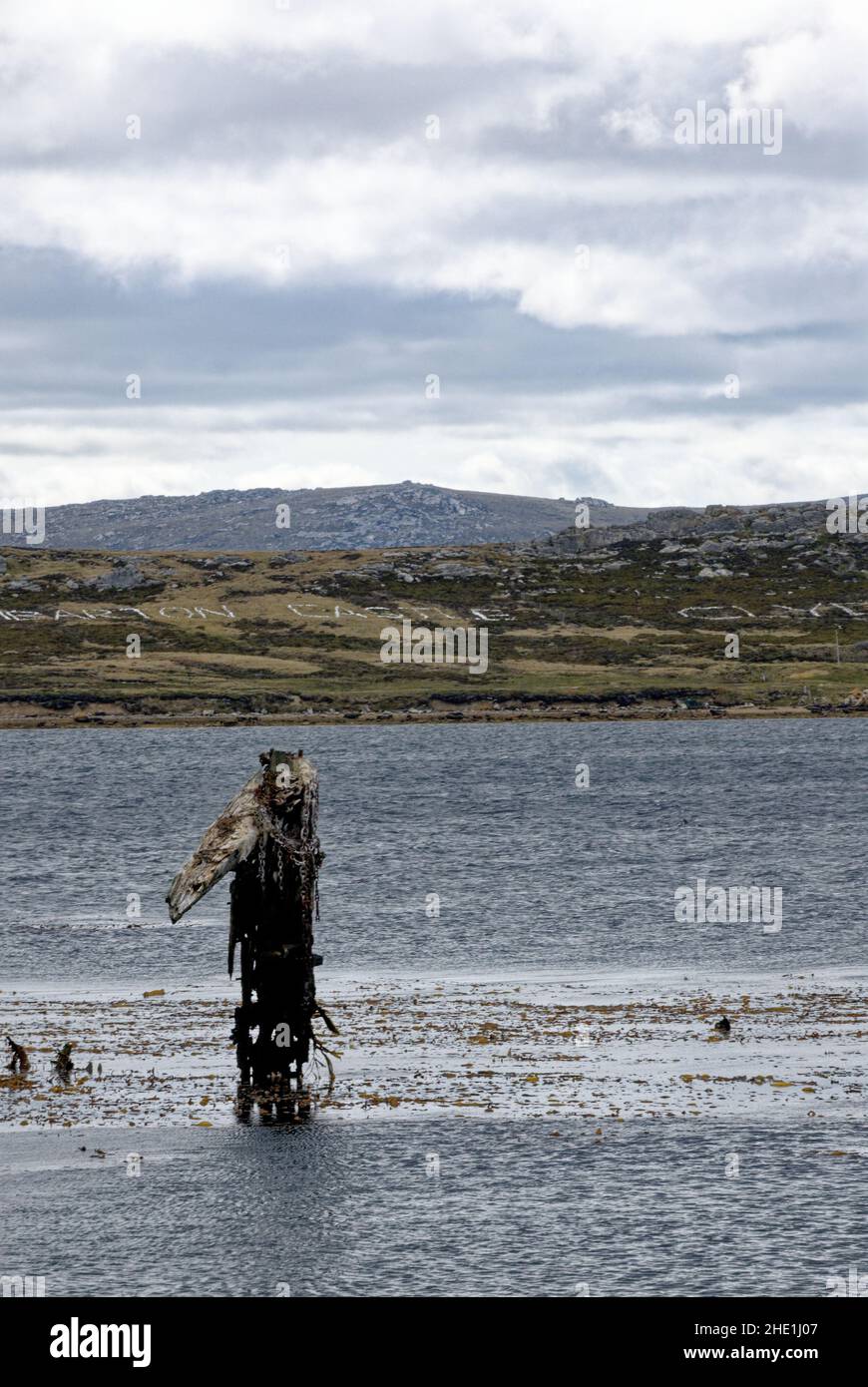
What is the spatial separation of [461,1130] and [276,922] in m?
6.18

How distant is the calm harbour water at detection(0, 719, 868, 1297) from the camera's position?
26625mm

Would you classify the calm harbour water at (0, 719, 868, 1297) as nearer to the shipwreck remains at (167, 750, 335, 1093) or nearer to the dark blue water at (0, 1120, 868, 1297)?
the dark blue water at (0, 1120, 868, 1297)

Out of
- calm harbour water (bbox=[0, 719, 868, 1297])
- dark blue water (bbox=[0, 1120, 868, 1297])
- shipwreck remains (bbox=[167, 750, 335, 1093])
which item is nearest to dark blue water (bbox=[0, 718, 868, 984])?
calm harbour water (bbox=[0, 719, 868, 1297])

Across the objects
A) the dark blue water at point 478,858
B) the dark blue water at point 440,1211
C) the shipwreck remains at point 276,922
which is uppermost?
the shipwreck remains at point 276,922

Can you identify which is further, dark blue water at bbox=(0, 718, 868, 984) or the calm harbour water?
dark blue water at bbox=(0, 718, 868, 984)

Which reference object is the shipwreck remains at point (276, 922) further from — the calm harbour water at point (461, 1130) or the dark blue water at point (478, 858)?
the dark blue water at point (478, 858)

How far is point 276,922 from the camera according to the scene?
3697 cm

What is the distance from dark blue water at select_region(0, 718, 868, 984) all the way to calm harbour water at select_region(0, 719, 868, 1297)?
0.26 metres

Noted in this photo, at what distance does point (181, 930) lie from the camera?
207ft

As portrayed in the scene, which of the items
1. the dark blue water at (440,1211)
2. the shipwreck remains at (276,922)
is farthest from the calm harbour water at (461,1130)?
the shipwreck remains at (276,922)

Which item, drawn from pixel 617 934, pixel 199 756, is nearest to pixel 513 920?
pixel 617 934

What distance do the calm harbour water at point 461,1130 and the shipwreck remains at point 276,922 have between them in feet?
10.2

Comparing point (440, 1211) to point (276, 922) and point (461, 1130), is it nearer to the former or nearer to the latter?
point (461, 1130)

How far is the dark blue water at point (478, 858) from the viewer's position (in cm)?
5734
